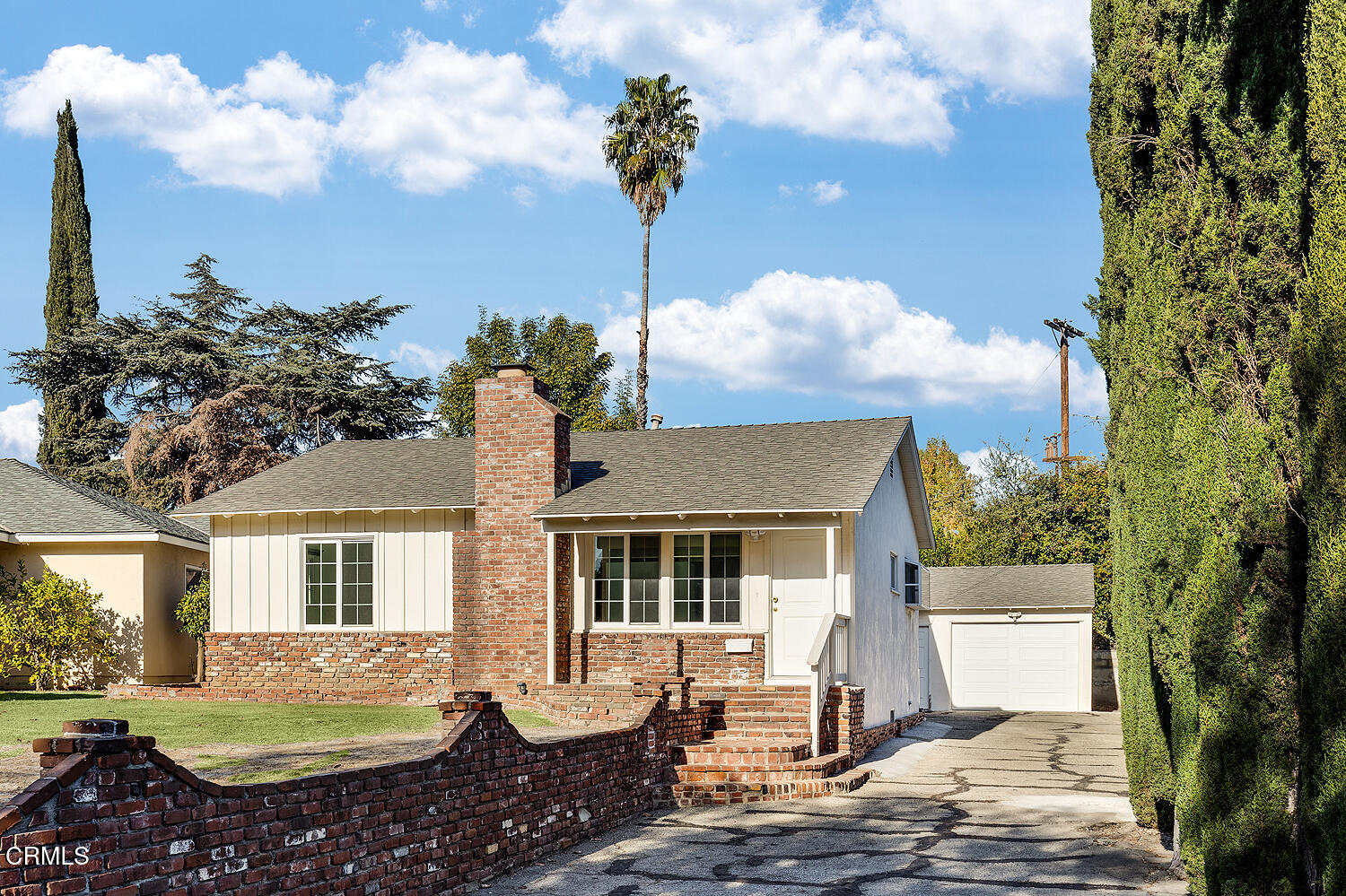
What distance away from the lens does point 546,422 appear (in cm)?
1722

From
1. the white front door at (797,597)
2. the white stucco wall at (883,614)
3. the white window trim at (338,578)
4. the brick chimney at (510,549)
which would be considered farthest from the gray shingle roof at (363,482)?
the white stucco wall at (883,614)

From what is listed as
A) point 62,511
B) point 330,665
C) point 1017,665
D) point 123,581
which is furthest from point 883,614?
point 62,511

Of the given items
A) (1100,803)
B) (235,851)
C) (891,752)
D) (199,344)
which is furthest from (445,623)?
(199,344)

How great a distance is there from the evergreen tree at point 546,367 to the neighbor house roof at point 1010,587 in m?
11.8

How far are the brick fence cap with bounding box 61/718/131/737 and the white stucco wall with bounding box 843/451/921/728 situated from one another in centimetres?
1177

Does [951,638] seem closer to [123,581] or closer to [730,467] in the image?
[730,467]

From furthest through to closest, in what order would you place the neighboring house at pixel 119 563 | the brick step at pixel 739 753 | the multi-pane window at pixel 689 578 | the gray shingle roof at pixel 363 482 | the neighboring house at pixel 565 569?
1. the neighboring house at pixel 119 563
2. the gray shingle roof at pixel 363 482
3. the multi-pane window at pixel 689 578
4. the neighboring house at pixel 565 569
5. the brick step at pixel 739 753

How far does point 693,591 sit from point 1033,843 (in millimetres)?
7030

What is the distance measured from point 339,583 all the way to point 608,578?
14.4 feet

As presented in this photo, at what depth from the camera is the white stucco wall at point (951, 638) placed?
26.0m

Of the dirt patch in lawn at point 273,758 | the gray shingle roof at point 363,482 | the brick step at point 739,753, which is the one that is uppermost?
the gray shingle roof at point 363,482

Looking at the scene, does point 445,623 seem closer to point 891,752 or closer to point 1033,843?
point 891,752

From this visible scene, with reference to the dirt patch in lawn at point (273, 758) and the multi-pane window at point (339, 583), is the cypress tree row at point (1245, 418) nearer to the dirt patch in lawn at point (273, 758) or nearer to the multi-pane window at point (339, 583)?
the dirt patch in lawn at point (273, 758)

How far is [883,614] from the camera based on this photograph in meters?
19.0
